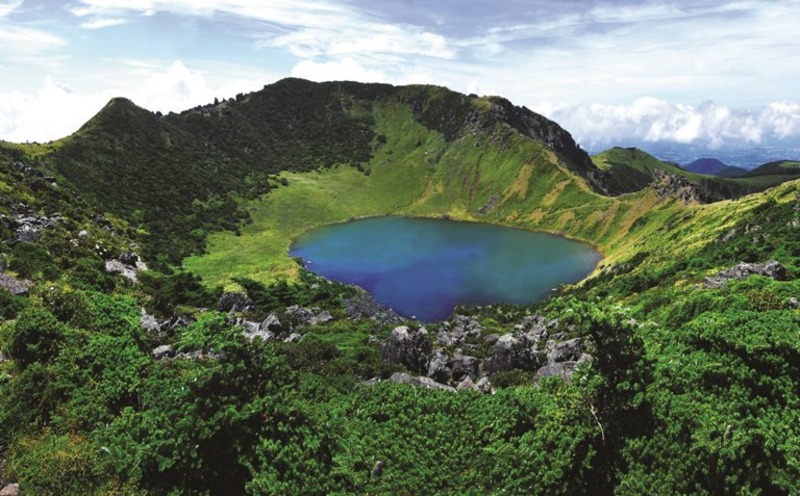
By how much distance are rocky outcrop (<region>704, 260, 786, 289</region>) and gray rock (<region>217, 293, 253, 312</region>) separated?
66187mm

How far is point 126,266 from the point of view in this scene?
292ft

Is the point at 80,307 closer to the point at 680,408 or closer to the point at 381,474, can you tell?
the point at 381,474

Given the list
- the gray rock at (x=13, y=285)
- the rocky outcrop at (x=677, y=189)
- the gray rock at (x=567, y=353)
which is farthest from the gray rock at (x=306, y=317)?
the rocky outcrop at (x=677, y=189)

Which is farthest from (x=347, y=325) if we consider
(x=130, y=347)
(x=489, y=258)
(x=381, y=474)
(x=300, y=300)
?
(x=489, y=258)

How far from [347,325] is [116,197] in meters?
127

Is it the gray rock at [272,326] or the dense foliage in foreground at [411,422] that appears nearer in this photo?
the dense foliage in foreground at [411,422]

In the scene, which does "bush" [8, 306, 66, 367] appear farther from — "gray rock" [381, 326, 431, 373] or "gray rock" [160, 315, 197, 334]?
"gray rock" [381, 326, 431, 373]

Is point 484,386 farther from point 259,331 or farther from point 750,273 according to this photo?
point 750,273

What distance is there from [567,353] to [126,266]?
78464mm

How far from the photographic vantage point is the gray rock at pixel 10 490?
22086 mm

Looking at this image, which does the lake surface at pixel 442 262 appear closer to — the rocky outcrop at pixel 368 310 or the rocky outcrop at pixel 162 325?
the rocky outcrop at pixel 368 310

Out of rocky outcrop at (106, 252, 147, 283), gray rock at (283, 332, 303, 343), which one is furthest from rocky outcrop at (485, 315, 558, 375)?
rocky outcrop at (106, 252, 147, 283)

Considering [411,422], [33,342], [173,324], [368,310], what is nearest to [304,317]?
[368,310]

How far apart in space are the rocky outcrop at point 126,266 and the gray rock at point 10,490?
6364cm
